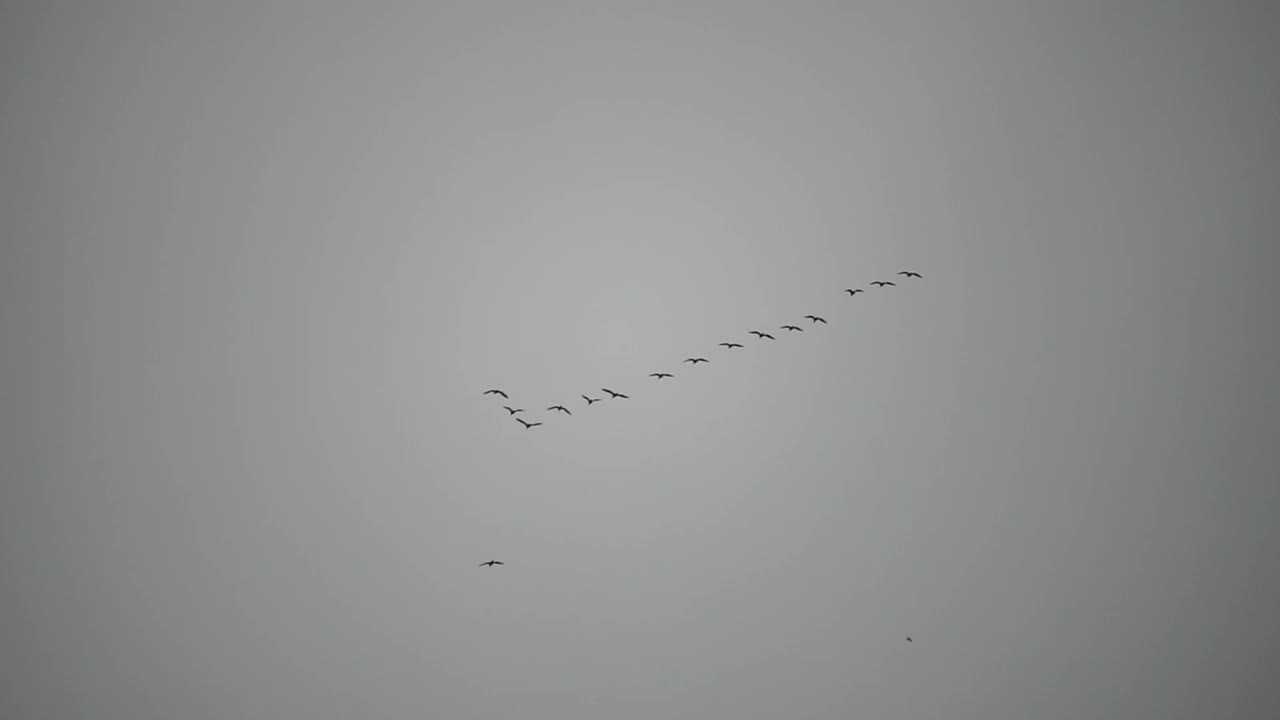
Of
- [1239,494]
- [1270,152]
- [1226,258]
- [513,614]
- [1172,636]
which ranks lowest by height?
[513,614]

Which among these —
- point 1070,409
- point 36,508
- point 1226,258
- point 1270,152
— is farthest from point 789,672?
point 1270,152

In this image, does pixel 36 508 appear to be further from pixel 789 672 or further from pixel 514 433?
pixel 514 433

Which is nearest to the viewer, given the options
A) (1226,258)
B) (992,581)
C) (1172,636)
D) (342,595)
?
(1172,636)

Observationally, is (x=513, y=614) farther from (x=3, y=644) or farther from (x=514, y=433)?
(x=514, y=433)

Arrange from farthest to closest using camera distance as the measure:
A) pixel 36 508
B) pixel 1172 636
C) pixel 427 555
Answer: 1. pixel 427 555
2. pixel 36 508
3. pixel 1172 636

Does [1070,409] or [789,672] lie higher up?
[1070,409]

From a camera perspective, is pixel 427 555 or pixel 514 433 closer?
pixel 427 555

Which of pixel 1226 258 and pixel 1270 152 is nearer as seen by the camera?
pixel 1226 258

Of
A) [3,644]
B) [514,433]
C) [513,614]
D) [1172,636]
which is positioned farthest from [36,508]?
[1172,636]

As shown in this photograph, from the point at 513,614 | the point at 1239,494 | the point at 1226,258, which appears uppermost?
the point at 1226,258
